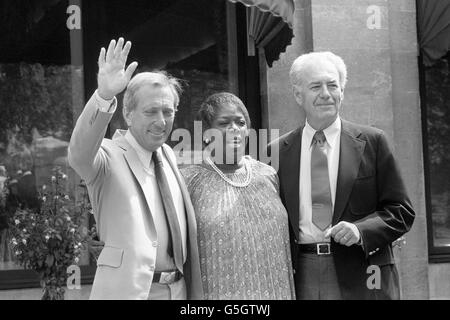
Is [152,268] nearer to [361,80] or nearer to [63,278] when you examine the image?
[63,278]

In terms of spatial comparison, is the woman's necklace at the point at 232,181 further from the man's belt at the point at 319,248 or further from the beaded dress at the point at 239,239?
the man's belt at the point at 319,248

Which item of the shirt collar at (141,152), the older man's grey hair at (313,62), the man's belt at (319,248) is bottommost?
the man's belt at (319,248)

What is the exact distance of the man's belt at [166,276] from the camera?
3797mm

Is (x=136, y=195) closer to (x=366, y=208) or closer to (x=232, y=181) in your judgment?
(x=232, y=181)

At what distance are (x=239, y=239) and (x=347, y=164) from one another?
0.77 metres

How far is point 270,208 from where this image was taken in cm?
414

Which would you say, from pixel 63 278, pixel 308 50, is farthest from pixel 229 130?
pixel 308 50

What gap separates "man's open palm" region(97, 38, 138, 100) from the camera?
11.7ft

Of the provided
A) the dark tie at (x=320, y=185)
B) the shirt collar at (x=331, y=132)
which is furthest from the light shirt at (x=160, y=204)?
the shirt collar at (x=331, y=132)

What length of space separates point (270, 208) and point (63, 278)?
3318 mm

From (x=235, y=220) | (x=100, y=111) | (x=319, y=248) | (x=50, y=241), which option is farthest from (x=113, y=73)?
(x=50, y=241)

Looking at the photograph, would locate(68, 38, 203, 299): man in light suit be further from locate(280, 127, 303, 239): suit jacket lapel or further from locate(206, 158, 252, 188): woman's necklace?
locate(280, 127, 303, 239): suit jacket lapel

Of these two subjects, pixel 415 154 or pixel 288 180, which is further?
pixel 415 154

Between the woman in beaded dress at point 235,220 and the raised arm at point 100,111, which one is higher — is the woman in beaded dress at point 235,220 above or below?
below
